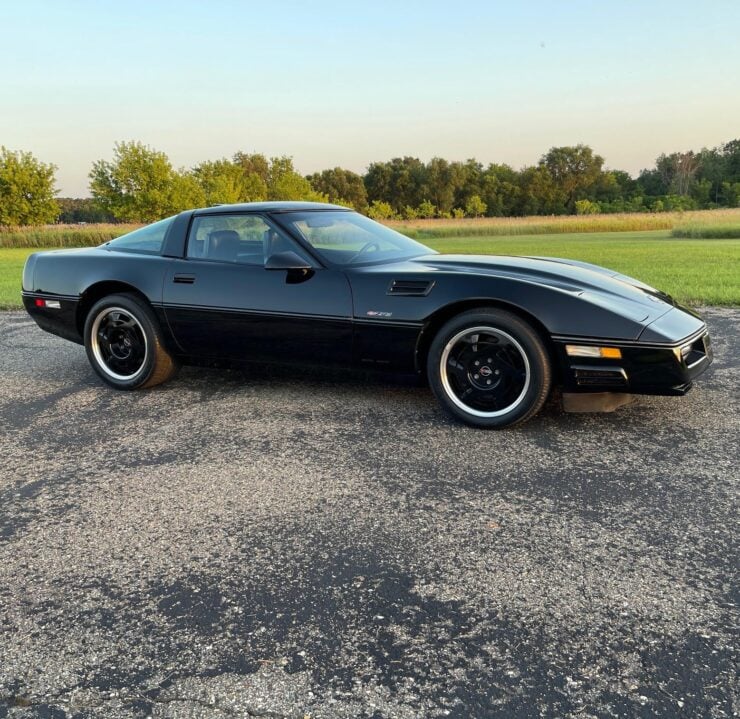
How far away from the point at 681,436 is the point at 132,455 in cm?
294

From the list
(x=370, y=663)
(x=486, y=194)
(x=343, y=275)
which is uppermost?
(x=486, y=194)

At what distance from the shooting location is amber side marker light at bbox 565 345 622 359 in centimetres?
335

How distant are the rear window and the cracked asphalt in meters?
1.36

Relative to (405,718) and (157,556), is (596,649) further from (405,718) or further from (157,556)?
Result: (157,556)

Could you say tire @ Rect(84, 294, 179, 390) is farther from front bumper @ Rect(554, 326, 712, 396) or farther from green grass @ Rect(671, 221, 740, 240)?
green grass @ Rect(671, 221, 740, 240)

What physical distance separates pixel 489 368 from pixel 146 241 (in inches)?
108

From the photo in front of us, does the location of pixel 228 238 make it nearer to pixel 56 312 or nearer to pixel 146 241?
pixel 146 241

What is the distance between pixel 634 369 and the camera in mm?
3344

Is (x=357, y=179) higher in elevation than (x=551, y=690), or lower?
higher

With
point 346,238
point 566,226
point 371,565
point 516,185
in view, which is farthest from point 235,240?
point 516,185

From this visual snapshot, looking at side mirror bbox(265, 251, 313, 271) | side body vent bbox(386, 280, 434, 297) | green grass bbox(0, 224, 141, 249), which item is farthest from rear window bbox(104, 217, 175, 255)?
green grass bbox(0, 224, 141, 249)

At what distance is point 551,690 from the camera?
1.65m

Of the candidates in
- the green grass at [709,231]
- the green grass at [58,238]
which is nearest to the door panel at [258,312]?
the green grass at [709,231]

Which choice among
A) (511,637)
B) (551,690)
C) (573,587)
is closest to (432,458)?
(573,587)
